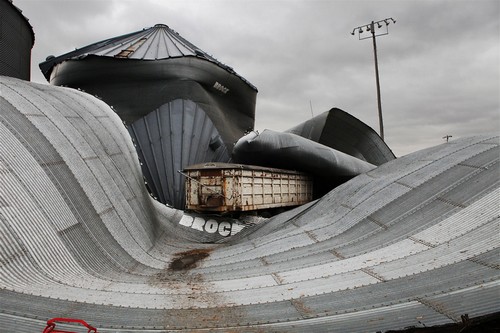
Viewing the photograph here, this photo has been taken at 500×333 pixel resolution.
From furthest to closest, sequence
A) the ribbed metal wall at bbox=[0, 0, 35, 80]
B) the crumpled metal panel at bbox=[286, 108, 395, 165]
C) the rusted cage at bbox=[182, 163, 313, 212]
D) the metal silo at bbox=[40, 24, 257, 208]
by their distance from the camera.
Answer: the crumpled metal panel at bbox=[286, 108, 395, 165] < the metal silo at bbox=[40, 24, 257, 208] < the ribbed metal wall at bbox=[0, 0, 35, 80] < the rusted cage at bbox=[182, 163, 313, 212]

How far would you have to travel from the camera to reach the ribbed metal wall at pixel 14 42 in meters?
16.4

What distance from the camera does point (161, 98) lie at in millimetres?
18312

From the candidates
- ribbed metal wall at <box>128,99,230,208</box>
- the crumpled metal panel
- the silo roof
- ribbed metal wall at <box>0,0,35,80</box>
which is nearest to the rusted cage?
ribbed metal wall at <box>128,99,230,208</box>

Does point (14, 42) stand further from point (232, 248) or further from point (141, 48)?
point (232, 248)

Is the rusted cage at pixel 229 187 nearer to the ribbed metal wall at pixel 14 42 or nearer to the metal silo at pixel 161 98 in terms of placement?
the metal silo at pixel 161 98

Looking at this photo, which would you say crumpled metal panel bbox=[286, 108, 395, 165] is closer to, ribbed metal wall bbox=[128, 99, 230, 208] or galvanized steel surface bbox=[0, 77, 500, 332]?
ribbed metal wall bbox=[128, 99, 230, 208]

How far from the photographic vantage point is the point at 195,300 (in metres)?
5.12

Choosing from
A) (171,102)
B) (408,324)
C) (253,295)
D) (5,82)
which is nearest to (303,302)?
(253,295)

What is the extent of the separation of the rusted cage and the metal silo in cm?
294

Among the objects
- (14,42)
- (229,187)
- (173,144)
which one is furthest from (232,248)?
(14,42)

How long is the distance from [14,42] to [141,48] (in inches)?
246

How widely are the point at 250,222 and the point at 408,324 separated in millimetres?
9560

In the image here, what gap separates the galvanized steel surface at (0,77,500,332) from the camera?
4.34 meters

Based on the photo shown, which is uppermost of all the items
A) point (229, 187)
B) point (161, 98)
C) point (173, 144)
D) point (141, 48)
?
point (141, 48)
